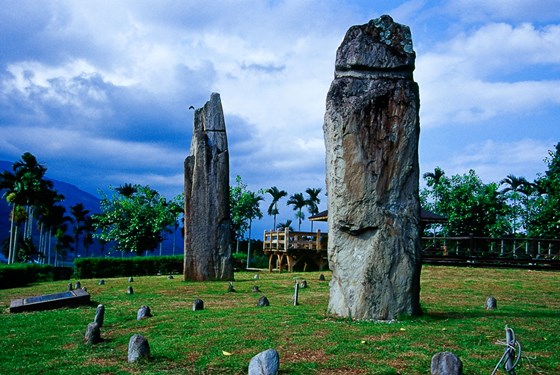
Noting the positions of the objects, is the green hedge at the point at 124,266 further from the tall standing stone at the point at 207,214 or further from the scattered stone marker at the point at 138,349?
the scattered stone marker at the point at 138,349

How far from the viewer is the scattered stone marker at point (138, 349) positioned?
9.73 meters

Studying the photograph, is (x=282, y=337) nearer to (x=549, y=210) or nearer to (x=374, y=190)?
(x=374, y=190)

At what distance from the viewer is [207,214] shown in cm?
2481

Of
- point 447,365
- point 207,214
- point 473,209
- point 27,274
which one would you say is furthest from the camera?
point 473,209

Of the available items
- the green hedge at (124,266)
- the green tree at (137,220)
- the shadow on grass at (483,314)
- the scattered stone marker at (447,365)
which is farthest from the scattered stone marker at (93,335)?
the green tree at (137,220)

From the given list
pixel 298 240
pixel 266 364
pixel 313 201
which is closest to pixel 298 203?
pixel 313 201

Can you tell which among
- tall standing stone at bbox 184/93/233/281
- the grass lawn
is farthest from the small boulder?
tall standing stone at bbox 184/93/233/281

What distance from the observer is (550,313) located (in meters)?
13.8

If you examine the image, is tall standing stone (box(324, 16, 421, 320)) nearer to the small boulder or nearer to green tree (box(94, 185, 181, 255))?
the small boulder

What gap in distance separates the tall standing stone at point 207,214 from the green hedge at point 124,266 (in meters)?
14.8

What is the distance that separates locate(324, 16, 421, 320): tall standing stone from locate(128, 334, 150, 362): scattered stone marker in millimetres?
4082

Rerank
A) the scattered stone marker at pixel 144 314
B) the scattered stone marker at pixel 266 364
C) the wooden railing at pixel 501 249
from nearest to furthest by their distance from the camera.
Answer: the scattered stone marker at pixel 266 364 < the scattered stone marker at pixel 144 314 < the wooden railing at pixel 501 249

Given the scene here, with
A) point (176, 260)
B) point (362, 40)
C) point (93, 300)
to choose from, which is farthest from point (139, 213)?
point (362, 40)

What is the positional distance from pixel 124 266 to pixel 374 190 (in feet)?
96.6
